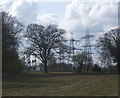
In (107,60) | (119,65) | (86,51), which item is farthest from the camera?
(86,51)

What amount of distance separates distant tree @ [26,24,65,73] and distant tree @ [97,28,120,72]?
11769 millimetres

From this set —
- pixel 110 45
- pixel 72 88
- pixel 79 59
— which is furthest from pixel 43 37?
pixel 72 88

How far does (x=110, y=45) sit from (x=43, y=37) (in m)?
19.2

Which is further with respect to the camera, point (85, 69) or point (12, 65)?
point (85, 69)

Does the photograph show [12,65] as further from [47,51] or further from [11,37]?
[47,51]

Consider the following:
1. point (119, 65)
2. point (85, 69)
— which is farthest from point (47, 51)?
point (119, 65)

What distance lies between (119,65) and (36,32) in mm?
26342

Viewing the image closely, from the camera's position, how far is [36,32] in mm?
81312

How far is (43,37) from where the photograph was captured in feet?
268

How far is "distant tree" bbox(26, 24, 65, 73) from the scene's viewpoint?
81.2 meters

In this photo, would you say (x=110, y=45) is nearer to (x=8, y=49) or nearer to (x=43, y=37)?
(x=43, y=37)

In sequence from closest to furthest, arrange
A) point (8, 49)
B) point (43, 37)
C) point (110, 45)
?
point (8, 49)
point (110, 45)
point (43, 37)

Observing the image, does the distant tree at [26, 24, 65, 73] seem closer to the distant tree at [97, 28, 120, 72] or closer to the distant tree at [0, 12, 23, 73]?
the distant tree at [97, 28, 120, 72]

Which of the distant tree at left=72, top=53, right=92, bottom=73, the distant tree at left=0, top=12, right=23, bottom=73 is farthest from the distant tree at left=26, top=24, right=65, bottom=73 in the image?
the distant tree at left=0, top=12, right=23, bottom=73
